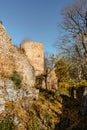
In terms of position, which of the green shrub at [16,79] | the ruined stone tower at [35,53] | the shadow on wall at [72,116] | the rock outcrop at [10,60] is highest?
the ruined stone tower at [35,53]

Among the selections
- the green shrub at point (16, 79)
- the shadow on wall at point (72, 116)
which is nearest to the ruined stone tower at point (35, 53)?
the shadow on wall at point (72, 116)

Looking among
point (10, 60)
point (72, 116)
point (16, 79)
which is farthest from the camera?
point (10, 60)

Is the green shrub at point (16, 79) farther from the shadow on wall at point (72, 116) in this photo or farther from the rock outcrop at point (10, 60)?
the shadow on wall at point (72, 116)

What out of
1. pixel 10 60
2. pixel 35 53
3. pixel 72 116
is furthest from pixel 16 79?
pixel 35 53

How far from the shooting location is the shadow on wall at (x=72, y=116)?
17.4 m

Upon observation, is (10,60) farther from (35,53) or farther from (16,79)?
(35,53)

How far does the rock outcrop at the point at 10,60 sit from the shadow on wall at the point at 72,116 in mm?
3591

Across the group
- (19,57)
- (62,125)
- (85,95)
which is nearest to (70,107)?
(85,95)

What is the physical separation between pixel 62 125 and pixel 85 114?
254cm

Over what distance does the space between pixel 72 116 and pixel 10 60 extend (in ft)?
18.8

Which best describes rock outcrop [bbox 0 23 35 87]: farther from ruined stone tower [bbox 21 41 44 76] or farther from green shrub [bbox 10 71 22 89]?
ruined stone tower [bbox 21 41 44 76]

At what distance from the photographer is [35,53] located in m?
30.6

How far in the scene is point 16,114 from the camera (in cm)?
1574

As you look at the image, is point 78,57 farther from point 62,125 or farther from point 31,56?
point 31,56
